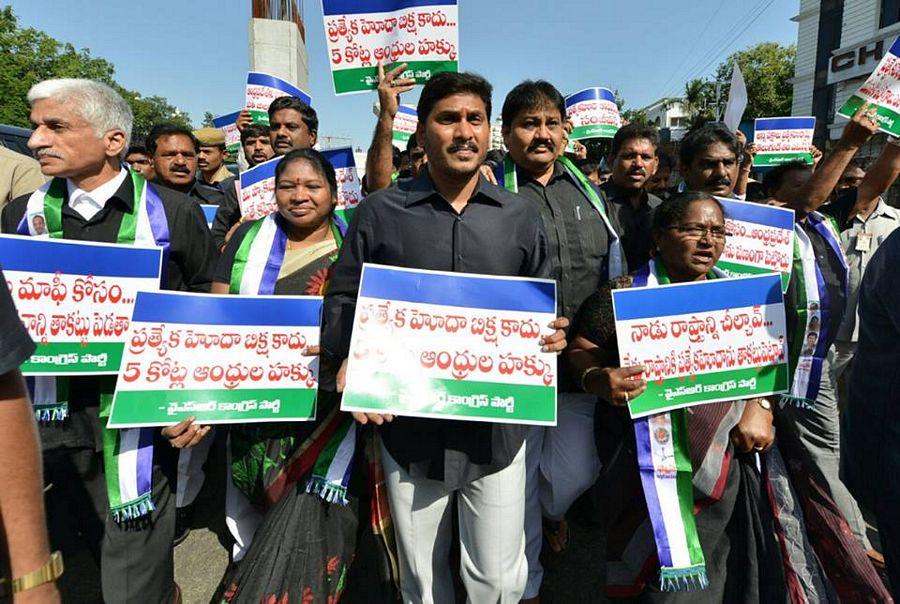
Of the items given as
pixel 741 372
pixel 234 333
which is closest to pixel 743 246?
pixel 741 372

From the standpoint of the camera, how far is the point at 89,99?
6.86 ft

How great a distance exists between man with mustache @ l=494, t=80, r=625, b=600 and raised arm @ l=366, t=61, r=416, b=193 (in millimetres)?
592

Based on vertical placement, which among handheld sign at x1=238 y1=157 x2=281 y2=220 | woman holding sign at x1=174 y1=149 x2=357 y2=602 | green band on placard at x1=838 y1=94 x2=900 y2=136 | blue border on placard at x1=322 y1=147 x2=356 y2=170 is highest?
green band on placard at x1=838 y1=94 x2=900 y2=136

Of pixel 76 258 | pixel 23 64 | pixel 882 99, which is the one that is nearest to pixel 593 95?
pixel 882 99

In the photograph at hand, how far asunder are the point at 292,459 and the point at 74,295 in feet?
3.30

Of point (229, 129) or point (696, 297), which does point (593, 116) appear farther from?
point (696, 297)

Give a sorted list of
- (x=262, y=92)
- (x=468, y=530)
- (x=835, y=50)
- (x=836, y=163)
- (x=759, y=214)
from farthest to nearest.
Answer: (x=835, y=50), (x=262, y=92), (x=836, y=163), (x=759, y=214), (x=468, y=530)

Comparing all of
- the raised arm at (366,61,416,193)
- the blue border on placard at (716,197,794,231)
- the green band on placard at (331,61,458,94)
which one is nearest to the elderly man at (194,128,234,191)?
the green band on placard at (331,61,458,94)

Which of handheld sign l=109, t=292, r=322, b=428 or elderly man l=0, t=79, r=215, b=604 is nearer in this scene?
handheld sign l=109, t=292, r=322, b=428

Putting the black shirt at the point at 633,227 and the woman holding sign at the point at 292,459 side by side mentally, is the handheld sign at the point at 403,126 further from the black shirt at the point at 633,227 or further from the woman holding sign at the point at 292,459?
the woman holding sign at the point at 292,459

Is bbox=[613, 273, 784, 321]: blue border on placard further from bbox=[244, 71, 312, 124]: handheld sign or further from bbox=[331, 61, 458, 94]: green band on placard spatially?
bbox=[244, 71, 312, 124]: handheld sign

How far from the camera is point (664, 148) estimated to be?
4652 millimetres

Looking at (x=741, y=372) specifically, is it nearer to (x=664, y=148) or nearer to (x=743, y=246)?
(x=743, y=246)

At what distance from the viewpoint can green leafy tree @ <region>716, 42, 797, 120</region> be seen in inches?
1416
